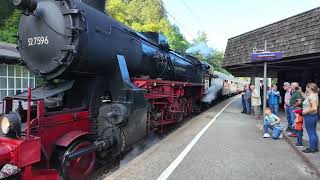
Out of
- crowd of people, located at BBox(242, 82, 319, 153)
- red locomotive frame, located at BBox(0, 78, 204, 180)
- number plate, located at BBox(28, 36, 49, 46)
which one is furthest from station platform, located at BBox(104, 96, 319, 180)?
number plate, located at BBox(28, 36, 49, 46)

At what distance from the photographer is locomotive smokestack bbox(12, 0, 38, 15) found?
5.75 meters

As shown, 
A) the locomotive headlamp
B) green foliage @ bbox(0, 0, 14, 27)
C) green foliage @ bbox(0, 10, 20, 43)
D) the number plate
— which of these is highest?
green foliage @ bbox(0, 0, 14, 27)

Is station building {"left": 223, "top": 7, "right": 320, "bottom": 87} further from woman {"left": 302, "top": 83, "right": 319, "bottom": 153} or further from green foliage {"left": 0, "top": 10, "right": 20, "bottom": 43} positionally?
green foliage {"left": 0, "top": 10, "right": 20, "bottom": 43}

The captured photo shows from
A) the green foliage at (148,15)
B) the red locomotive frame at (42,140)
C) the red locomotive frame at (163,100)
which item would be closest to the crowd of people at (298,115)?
the red locomotive frame at (163,100)

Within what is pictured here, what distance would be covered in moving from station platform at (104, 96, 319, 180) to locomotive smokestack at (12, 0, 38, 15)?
3.06 m

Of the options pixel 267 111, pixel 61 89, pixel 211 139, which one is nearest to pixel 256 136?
pixel 267 111

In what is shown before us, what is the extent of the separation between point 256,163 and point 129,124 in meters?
2.69

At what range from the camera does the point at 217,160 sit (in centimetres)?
755

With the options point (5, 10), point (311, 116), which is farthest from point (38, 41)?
point (5, 10)

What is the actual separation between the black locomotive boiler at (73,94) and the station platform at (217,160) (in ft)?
2.18

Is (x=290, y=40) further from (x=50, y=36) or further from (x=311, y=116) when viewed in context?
(x=50, y=36)

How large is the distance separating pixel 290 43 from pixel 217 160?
9.40 m

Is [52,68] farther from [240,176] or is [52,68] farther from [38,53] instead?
[240,176]

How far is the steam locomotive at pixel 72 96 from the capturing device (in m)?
5.34
